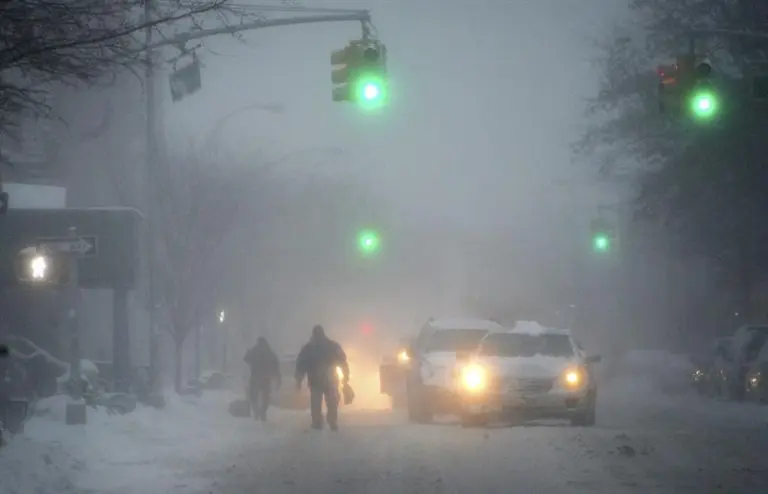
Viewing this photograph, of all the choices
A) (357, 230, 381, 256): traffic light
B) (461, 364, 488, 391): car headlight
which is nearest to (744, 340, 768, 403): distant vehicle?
(357, 230, 381, 256): traffic light

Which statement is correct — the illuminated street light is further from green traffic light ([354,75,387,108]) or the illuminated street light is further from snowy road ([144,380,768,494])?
green traffic light ([354,75,387,108])

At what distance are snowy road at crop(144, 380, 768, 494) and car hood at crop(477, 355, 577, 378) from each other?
872 millimetres

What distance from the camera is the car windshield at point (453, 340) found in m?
29.1

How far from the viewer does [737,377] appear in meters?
35.6

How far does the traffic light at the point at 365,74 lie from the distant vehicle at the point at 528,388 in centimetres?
520

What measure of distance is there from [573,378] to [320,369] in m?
4.66

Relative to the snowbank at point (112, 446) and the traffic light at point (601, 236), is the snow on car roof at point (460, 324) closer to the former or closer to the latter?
the snowbank at point (112, 446)

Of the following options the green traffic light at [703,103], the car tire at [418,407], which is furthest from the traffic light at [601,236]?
the green traffic light at [703,103]

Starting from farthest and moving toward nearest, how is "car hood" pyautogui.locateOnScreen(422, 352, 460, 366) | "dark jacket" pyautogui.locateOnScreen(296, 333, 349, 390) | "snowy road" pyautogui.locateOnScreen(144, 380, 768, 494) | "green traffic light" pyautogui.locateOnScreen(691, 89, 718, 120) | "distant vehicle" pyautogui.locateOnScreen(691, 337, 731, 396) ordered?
1. "distant vehicle" pyautogui.locateOnScreen(691, 337, 731, 396)
2. "car hood" pyautogui.locateOnScreen(422, 352, 460, 366)
3. "dark jacket" pyautogui.locateOnScreen(296, 333, 349, 390)
4. "green traffic light" pyautogui.locateOnScreen(691, 89, 718, 120)
5. "snowy road" pyautogui.locateOnScreen(144, 380, 768, 494)

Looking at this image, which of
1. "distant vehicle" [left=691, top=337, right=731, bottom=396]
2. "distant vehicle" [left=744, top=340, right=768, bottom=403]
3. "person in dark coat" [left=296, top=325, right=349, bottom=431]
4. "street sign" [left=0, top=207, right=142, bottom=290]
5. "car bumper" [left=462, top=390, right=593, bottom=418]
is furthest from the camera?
"distant vehicle" [left=691, top=337, right=731, bottom=396]

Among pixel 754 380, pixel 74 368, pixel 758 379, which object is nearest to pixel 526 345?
pixel 74 368

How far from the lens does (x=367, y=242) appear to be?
34.6 metres

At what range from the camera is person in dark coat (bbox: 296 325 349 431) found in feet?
→ 81.0

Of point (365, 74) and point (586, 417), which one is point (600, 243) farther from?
point (365, 74)
